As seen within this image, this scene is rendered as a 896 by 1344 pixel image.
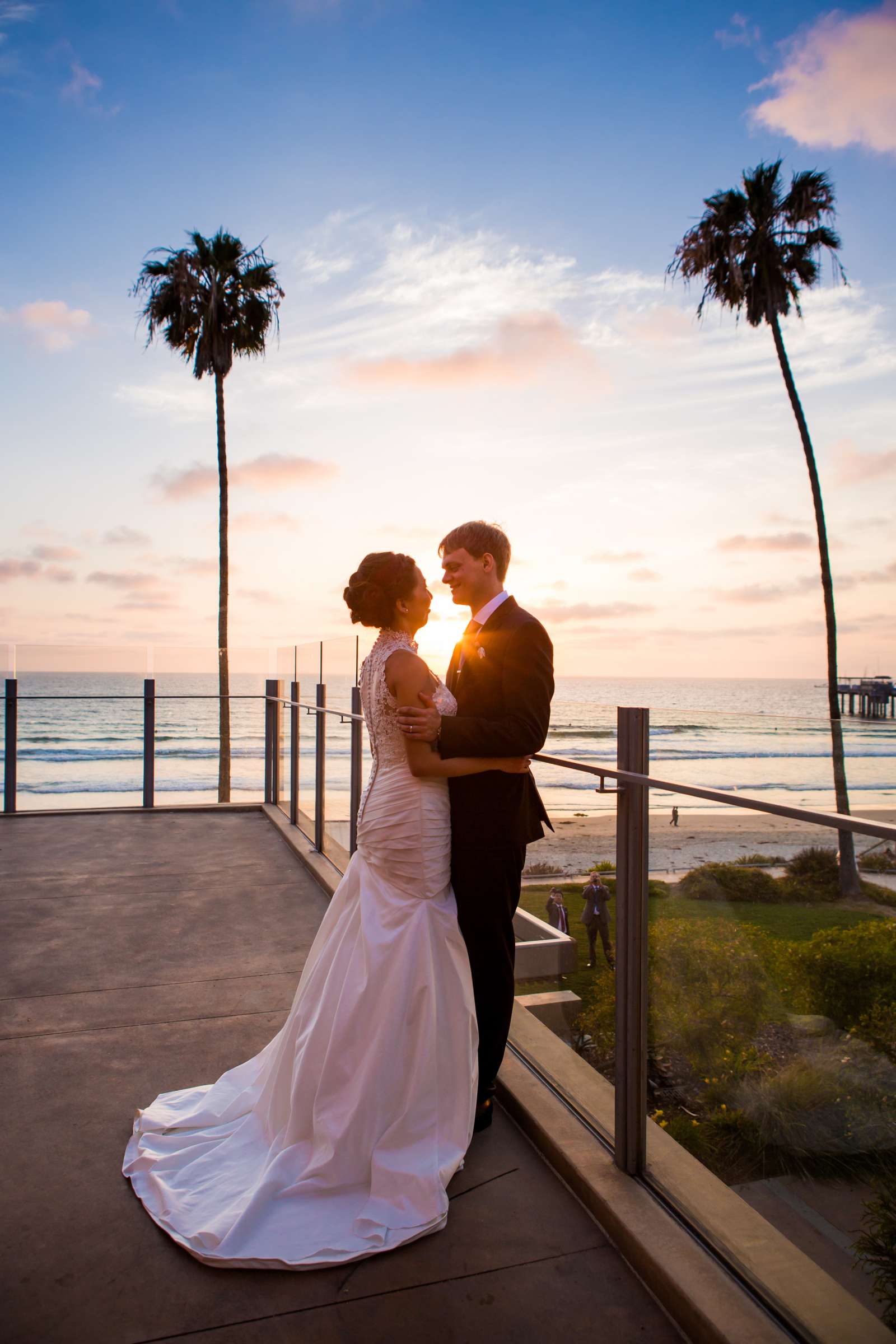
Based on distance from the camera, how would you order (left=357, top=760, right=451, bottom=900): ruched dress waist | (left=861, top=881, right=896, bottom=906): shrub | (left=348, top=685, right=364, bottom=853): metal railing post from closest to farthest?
1. (left=861, top=881, right=896, bottom=906): shrub
2. (left=357, top=760, right=451, bottom=900): ruched dress waist
3. (left=348, top=685, right=364, bottom=853): metal railing post

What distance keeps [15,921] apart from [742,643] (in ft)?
206

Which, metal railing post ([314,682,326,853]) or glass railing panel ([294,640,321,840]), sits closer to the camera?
metal railing post ([314,682,326,853])

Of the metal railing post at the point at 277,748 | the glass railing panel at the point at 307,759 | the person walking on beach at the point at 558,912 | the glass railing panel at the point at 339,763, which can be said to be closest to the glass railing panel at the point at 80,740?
the metal railing post at the point at 277,748

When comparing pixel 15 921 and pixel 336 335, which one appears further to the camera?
pixel 336 335

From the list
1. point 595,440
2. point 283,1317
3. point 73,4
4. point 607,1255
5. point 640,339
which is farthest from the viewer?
point 595,440

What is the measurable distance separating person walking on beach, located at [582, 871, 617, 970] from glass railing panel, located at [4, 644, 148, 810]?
701cm

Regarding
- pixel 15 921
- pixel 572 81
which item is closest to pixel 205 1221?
pixel 15 921

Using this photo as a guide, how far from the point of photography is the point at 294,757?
661 cm

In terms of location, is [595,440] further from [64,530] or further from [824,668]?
[64,530]

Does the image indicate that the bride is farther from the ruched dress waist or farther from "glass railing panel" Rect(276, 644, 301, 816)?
"glass railing panel" Rect(276, 644, 301, 816)

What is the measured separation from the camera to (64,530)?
61688 millimetres

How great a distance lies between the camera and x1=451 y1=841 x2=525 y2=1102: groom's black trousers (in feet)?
6.95

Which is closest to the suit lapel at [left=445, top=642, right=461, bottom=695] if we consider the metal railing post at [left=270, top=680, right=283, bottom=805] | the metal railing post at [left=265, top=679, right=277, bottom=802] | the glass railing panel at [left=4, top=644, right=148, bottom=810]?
the metal railing post at [left=270, top=680, right=283, bottom=805]

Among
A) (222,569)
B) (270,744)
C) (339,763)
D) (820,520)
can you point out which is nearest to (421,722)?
(339,763)
